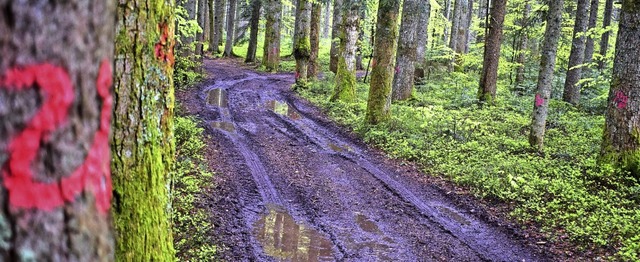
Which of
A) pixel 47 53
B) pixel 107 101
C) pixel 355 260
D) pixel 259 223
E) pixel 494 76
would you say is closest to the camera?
pixel 47 53

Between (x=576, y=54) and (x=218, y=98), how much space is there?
514 inches

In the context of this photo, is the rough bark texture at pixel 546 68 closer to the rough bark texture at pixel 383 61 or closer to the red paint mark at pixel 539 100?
the red paint mark at pixel 539 100

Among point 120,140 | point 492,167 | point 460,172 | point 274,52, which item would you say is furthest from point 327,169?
point 274,52

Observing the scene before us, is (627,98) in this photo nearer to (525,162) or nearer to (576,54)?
(525,162)

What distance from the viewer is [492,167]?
9070mm

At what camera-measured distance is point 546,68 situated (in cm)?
1030

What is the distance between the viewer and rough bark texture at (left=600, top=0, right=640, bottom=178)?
8.55 m

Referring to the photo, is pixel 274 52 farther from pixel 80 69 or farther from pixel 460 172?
pixel 80 69

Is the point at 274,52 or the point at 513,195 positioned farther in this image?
the point at 274,52

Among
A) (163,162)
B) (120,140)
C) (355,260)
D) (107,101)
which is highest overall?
(107,101)

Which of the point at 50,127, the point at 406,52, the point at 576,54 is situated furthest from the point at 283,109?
the point at 50,127

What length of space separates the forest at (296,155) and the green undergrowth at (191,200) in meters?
0.03

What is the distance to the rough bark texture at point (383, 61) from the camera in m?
11.8

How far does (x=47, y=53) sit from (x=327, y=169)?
25.6ft
